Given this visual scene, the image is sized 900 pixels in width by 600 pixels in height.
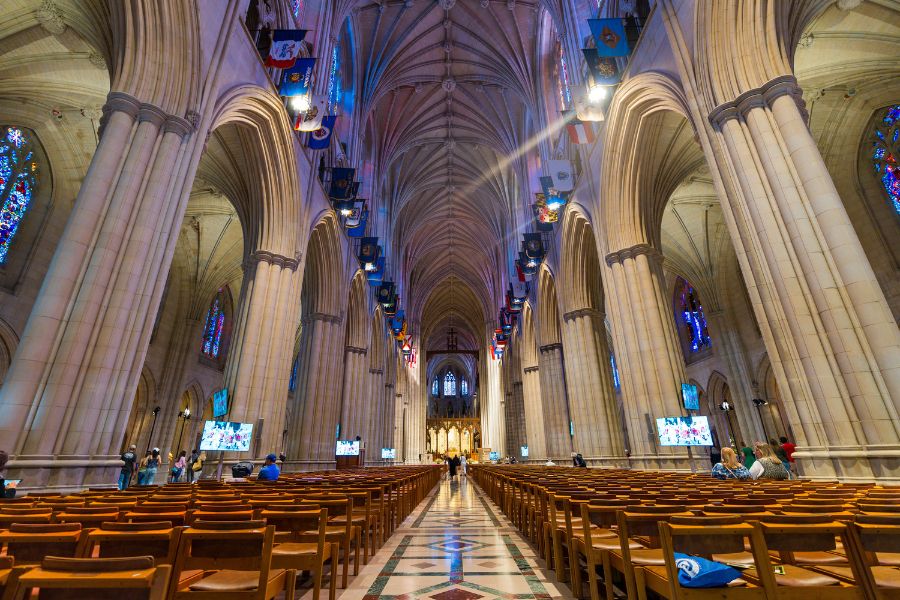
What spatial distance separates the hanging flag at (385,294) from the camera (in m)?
22.1

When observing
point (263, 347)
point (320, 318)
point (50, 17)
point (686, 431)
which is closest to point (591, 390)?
point (686, 431)

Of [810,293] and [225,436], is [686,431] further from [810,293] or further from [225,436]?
[225,436]

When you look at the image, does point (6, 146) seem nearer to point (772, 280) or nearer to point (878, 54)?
point (772, 280)

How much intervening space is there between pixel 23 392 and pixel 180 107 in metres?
5.06

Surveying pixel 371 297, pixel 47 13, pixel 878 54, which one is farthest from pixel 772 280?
pixel 371 297

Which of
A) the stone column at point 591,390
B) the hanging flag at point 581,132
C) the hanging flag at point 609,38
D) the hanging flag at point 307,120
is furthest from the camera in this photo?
the stone column at point 591,390

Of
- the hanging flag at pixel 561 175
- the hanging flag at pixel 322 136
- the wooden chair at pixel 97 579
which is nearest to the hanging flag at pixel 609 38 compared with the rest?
the hanging flag at pixel 561 175

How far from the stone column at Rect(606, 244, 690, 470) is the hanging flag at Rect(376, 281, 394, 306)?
43.0ft

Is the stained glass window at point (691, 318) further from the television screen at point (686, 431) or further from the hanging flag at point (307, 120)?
the hanging flag at point (307, 120)

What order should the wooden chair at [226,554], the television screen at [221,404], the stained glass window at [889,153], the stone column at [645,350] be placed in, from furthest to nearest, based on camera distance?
1. the stained glass window at [889,153]
2. the stone column at [645,350]
3. the television screen at [221,404]
4. the wooden chair at [226,554]

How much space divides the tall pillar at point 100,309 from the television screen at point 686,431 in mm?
10257

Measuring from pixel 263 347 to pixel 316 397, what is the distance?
464 cm

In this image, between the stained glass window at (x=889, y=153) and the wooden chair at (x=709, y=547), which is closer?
the wooden chair at (x=709, y=547)

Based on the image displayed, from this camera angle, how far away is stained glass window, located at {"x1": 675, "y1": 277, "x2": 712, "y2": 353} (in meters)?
21.5
